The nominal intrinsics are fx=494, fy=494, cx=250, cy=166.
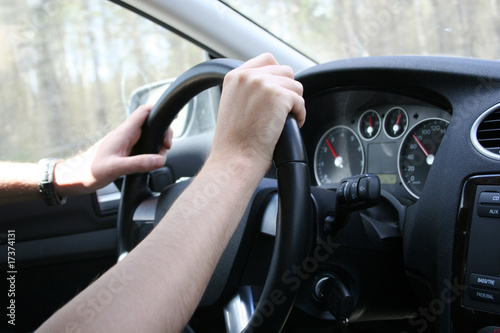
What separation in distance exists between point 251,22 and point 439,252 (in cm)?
97

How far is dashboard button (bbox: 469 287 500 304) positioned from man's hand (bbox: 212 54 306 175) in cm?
45

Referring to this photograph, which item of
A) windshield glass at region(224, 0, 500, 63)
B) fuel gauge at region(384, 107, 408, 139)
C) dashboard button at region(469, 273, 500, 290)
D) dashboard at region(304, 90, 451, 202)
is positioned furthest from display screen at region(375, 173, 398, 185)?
dashboard button at region(469, 273, 500, 290)

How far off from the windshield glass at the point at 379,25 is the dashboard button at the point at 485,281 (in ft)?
2.08

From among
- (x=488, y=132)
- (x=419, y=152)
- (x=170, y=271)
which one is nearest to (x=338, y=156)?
(x=419, y=152)

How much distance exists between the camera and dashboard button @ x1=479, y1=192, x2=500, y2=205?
886 mm

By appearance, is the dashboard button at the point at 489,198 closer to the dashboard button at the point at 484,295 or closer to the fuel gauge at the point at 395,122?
the dashboard button at the point at 484,295

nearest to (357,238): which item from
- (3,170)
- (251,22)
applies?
(251,22)

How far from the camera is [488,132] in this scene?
3.12 ft

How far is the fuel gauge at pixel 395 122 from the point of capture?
1352 millimetres

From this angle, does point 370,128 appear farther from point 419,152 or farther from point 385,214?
point 385,214

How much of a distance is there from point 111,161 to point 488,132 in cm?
87

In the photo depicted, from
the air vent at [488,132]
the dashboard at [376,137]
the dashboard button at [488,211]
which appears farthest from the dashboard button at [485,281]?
the dashboard at [376,137]

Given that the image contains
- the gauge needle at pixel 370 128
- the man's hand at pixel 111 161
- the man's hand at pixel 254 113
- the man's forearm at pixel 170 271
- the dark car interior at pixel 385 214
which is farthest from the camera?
the gauge needle at pixel 370 128

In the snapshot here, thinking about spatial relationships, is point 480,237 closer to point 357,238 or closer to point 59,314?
point 357,238
